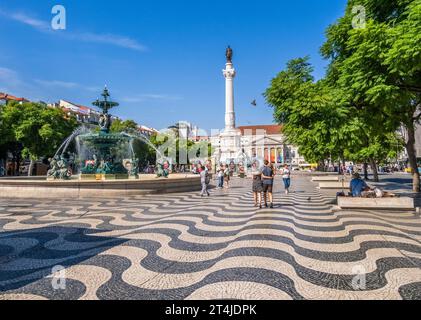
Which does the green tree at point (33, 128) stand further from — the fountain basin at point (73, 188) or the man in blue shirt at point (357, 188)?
the man in blue shirt at point (357, 188)

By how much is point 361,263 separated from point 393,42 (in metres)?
6.62

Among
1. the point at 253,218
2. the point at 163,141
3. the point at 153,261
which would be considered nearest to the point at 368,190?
the point at 253,218

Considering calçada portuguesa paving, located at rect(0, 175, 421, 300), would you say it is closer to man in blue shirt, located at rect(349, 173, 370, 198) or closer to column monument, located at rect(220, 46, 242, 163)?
man in blue shirt, located at rect(349, 173, 370, 198)

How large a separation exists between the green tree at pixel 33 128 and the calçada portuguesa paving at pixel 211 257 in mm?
35379

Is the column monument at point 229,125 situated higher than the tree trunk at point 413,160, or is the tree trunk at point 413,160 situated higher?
the column monument at point 229,125

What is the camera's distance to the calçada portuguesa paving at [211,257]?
12.6 feet

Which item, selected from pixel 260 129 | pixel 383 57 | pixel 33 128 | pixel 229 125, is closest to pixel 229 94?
pixel 229 125

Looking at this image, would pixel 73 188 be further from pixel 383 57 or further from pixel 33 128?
pixel 33 128

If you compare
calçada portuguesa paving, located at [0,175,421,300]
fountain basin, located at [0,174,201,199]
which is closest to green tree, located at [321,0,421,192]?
calçada portuguesa paving, located at [0,175,421,300]

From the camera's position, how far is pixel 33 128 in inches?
1554

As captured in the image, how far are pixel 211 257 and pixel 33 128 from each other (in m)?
43.5

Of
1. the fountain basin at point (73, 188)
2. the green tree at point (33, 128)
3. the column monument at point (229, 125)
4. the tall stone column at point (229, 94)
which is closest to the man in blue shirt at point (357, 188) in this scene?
the fountain basin at point (73, 188)

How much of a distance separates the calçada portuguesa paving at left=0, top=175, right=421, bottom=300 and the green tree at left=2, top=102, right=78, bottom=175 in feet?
116

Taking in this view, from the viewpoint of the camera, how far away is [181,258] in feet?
17.0
